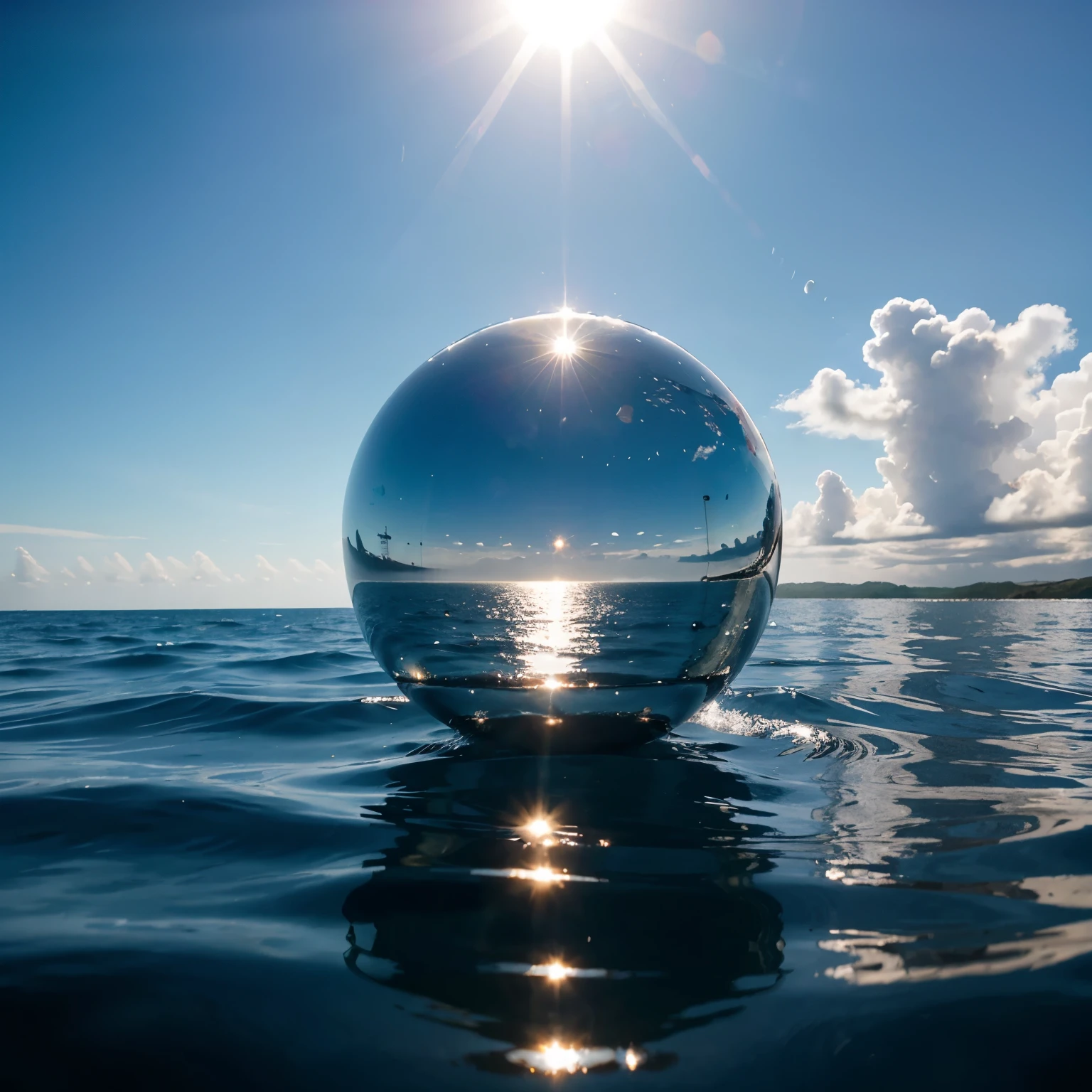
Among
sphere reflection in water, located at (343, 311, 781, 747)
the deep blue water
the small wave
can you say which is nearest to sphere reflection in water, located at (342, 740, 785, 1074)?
the deep blue water

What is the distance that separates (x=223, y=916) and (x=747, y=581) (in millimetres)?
2831

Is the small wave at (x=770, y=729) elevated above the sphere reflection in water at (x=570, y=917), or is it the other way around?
the sphere reflection in water at (x=570, y=917)

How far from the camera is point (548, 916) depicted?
206 cm

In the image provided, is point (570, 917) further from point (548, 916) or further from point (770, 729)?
point (770, 729)

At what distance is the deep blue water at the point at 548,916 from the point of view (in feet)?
4.84

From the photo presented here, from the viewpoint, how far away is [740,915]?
2.06m

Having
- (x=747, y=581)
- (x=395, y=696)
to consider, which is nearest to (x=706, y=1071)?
(x=747, y=581)

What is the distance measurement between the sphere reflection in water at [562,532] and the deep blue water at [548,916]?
525mm

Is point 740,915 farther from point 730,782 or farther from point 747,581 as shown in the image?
point 747,581

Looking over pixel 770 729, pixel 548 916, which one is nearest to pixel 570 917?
pixel 548 916

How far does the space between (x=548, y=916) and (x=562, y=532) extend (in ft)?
5.21

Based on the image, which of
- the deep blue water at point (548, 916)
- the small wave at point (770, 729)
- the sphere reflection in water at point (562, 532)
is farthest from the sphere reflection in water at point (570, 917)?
the small wave at point (770, 729)

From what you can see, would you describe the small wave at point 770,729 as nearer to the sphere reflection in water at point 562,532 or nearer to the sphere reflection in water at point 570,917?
the sphere reflection in water at point 562,532

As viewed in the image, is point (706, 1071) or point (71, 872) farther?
point (71, 872)
